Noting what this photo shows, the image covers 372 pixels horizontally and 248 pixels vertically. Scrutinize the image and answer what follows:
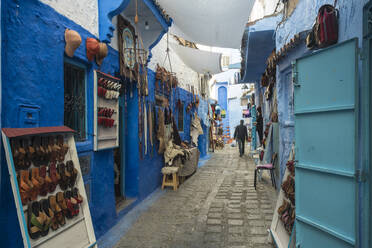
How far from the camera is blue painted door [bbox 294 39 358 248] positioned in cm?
232

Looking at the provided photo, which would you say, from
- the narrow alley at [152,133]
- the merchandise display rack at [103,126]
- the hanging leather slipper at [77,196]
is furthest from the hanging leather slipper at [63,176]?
the merchandise display rack at [103,126]

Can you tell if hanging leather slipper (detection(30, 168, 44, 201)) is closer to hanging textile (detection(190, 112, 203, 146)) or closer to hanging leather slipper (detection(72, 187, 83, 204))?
hanging leather slipper (detection(72, 187, 83, 204))

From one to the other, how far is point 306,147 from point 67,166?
265 cm

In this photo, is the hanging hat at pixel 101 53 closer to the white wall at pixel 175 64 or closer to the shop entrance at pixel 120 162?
the shop entrance at pixel 120 162

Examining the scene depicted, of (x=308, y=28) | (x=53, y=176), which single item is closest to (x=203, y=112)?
(x=308, y=28)

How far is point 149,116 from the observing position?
20.0 ft

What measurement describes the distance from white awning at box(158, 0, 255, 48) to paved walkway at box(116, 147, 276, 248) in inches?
152

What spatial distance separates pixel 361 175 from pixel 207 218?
Answer: 2.98 metres

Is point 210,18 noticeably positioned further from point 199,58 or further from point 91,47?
point 199,58

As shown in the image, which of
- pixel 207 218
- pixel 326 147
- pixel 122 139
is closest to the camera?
pixel 326 147

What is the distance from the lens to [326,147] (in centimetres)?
257

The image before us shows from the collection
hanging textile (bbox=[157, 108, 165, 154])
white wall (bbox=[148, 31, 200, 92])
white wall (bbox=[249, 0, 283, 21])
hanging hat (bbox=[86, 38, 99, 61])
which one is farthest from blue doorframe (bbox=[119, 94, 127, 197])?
white wall (bbox=[249, 0, 283, 21])

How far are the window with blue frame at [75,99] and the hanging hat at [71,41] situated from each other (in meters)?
0.24

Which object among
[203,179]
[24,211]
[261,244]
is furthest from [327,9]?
[203,179]
